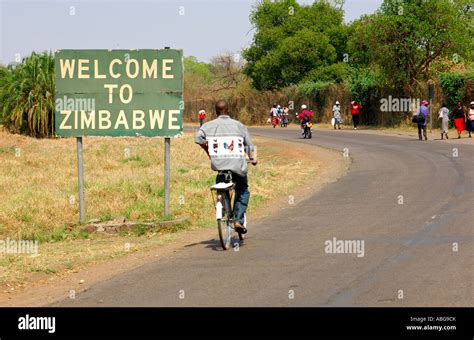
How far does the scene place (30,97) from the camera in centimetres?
3934

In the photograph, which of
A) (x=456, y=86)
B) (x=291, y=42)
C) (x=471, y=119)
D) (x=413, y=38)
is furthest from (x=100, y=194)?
(x=291, y=42)

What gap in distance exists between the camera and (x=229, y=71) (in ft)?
289

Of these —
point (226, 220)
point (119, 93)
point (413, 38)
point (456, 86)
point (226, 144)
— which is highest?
point (413, 38)

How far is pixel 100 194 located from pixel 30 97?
22022 millimetres

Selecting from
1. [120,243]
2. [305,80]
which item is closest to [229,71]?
[305,80]

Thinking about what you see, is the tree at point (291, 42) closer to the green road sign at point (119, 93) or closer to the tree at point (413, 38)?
the tree at point (413, 38)

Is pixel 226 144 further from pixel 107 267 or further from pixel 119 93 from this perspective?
pixel 119 93

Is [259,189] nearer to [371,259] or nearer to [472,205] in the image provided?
[472,205]

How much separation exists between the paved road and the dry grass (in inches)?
59.0

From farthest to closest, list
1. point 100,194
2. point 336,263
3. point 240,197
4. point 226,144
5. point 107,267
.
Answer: point 100,194, point 240,197, point 226,144, point 107,267, point 336,263

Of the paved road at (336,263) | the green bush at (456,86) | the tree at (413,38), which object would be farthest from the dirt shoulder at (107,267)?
Result: the tree at (413,38)

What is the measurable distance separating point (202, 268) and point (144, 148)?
82.2ft

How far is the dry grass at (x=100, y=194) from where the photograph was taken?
40.7 feet
